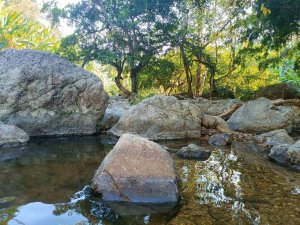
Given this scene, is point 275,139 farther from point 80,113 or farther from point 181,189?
point 80,113

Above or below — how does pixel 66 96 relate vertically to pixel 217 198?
above

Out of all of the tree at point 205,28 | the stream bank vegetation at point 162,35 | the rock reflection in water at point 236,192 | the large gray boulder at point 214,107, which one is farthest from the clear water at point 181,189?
the tree at point 205,28

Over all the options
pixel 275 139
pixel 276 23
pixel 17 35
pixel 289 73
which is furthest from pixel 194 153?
pixel 17 35

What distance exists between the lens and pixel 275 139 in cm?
546

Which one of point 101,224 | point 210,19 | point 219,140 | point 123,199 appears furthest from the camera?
point 210,19

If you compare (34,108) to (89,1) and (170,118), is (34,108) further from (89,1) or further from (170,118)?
(89,1)

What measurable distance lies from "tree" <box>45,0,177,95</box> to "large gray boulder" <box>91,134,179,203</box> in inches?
333

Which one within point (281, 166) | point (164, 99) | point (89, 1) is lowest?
point (281, 166)

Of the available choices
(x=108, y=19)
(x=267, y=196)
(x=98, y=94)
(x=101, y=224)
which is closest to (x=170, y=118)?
(x=98, y=94)

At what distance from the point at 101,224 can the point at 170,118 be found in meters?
4.33

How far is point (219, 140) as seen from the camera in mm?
5840

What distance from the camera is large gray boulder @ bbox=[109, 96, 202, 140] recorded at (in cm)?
636

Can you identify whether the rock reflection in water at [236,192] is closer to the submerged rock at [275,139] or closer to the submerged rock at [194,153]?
the submerged rock at [194,153]

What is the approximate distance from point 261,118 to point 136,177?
526cm
